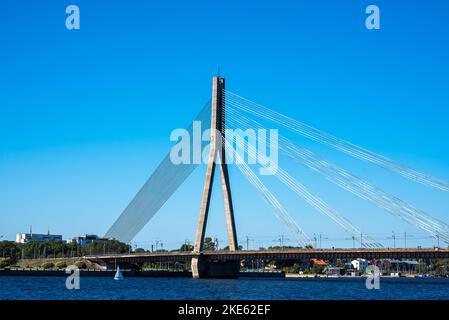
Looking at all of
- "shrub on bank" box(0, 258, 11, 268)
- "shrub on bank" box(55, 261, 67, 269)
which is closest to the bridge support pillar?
"shrub on bank" box(55, 261, 67, 269)

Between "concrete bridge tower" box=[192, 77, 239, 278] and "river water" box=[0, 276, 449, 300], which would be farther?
"concrete bridge tower" box=[192, 77, 239, 278]

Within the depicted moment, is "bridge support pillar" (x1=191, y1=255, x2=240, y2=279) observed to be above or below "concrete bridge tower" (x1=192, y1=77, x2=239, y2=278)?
below

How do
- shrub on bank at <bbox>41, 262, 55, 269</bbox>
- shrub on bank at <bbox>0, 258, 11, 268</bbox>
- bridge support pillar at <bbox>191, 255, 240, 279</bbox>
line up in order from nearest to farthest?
1. bridge support pillar at <bbox>191, 255, 240, 279</bbox>
2. shrub on bank at <bbox>41, 262, 55, 269</bbox>
3. shrub on bank at <bbox>0, 258, 11, 268</bbox>

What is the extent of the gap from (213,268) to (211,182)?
57.5 ft

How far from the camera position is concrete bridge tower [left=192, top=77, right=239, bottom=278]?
82.7 m

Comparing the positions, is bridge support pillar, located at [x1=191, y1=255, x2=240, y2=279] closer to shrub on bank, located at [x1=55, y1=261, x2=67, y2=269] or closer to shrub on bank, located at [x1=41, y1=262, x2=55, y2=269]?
shrub on bank, located at [x1=55, y1=261, x2=67, y2=269]

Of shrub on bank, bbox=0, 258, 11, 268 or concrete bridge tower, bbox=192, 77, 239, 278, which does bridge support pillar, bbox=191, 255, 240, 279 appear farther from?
shrub on bank, bbox=0, 258, 11, 268

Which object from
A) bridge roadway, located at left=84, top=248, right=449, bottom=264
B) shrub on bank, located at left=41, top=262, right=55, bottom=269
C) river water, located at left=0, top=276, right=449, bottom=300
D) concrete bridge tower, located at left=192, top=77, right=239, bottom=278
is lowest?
shrub on bank, located at left=41, top=262, right=55, bottom=269

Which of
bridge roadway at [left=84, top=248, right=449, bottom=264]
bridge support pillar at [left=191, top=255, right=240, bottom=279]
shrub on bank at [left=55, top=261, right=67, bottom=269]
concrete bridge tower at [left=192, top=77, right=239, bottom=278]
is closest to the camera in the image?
bridge roadway at [left=84, top=248, right=449, bottom=264]

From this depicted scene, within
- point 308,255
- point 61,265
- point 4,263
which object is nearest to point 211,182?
point 308,255

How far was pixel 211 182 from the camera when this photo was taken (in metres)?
82.9

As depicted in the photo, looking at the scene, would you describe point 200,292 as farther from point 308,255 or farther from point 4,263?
point 4,263
